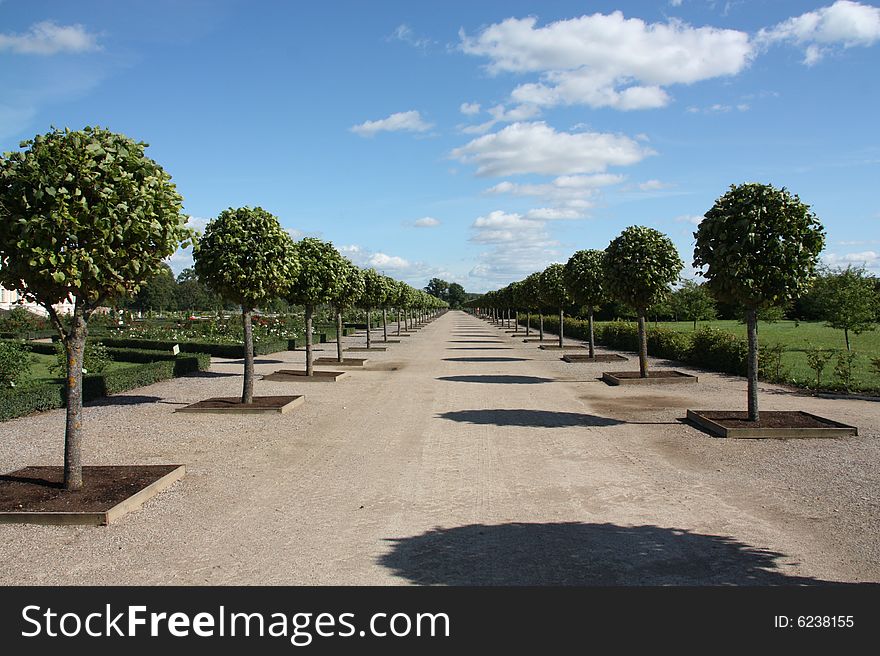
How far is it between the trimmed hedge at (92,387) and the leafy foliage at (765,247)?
1234cm

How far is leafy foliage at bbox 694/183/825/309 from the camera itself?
35.6 ft

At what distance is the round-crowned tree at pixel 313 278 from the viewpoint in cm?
1866

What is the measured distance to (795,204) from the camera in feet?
36.3

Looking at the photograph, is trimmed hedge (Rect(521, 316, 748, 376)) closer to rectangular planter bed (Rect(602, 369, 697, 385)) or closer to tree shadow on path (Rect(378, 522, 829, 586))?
rectangular planter bed (Rect(602, 369, 697, 385))

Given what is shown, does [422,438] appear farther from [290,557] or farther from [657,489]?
[290,557]

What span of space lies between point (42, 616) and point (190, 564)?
46.6 inches

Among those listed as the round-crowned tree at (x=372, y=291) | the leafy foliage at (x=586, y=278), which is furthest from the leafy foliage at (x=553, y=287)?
the round-crowned tree at (x=372, y=291)

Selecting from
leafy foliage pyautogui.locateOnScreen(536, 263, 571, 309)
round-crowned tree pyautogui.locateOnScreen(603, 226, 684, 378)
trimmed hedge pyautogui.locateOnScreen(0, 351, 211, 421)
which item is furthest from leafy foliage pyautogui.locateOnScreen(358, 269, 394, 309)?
round-crowned tree pyautogui.locateOnScreen(603, 226, 684, 378)

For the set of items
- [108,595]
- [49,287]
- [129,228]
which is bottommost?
[108,595]

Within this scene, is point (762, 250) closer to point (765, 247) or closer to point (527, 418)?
point (765, 247)

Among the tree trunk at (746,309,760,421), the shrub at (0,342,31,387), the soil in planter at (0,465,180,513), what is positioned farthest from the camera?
Result: the shrub at (0,342,31,387)

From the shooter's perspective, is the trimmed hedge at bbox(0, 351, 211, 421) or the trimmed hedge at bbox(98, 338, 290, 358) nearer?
the trimmed hedge at bbox(0, 351, 211, 421)

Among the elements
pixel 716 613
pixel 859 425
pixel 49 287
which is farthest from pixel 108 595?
pixel 859 425

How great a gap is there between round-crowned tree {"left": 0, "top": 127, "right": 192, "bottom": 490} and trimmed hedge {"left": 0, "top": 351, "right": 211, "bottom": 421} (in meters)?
5.89
